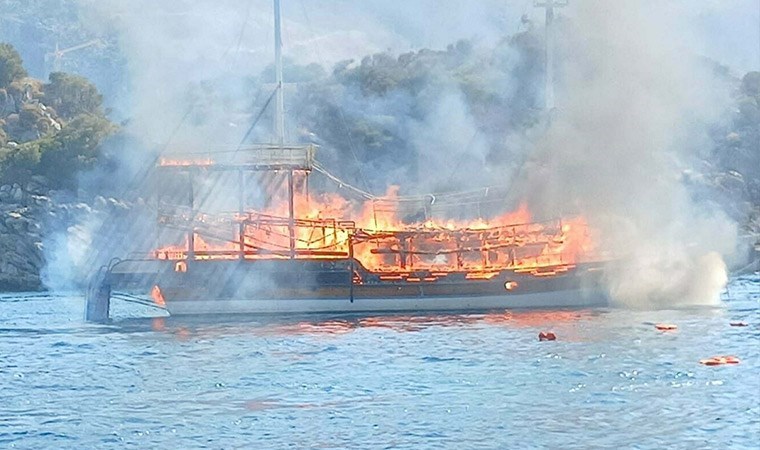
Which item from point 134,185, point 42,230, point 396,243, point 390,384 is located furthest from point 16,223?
point 390,384

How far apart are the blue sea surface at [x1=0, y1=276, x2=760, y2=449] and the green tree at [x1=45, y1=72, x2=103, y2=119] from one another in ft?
317

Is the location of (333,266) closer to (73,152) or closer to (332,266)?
(332,266)

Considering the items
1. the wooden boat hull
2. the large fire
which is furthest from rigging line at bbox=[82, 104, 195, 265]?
the wooden boat hull

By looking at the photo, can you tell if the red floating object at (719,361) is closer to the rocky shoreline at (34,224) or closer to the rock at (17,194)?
the rocky shoreline at (34,224)

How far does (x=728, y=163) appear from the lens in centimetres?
15038

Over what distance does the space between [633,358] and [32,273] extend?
7720 centimetres

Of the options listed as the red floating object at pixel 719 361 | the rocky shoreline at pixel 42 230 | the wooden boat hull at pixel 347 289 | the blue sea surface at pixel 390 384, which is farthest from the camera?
the rocky shoreline at pixel 42 230

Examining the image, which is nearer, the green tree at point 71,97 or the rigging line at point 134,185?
the rigging line at point 134,185

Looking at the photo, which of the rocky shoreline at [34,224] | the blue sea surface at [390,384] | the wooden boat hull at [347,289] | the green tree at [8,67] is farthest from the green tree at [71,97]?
the blue sea surface at [390,384]

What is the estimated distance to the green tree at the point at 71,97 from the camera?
169m

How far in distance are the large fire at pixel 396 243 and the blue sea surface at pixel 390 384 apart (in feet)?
23.4

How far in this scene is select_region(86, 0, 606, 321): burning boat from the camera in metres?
80.1

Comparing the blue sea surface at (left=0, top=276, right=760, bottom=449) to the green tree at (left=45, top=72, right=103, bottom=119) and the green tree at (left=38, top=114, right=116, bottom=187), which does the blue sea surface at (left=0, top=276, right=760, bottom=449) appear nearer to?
the green tree at (left=38, top=114, right=116, bottom=187)

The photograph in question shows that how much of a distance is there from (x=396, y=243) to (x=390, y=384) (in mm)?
34212
